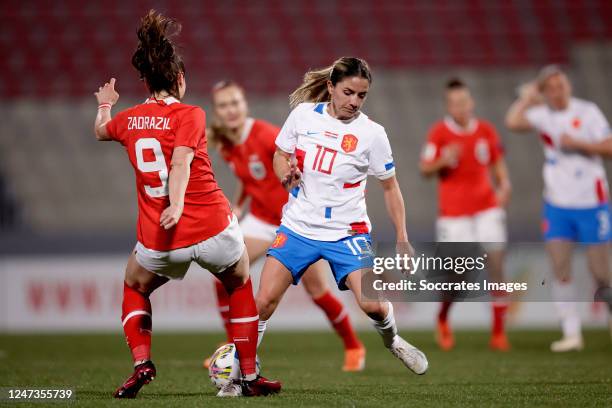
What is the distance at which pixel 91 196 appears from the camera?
1298 cm

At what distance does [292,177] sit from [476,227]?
14.9 ft

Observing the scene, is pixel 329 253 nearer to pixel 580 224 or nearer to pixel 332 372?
pixel 332 372

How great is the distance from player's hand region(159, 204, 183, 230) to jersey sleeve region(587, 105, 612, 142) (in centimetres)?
512

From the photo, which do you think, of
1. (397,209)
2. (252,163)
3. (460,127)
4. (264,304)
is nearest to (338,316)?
(252,163)

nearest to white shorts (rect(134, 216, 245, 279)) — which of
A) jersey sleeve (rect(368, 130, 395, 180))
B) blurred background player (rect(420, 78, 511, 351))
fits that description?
jersey sleeve (rect(368, 130, 395, 180))

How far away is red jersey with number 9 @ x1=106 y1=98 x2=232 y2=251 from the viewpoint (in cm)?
499

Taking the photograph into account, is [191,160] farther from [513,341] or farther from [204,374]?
[513,341]

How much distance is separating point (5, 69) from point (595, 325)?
29.9 ft

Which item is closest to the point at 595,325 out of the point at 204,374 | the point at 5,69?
the point at 204,374

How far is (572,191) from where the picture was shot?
28.8ft

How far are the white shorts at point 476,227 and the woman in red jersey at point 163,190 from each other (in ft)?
14.8

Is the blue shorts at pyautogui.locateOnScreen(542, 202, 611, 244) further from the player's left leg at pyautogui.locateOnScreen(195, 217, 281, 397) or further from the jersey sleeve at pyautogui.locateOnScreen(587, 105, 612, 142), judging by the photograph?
the player's left leg at pyautogui.locateOnScreen(195, 217, 281, 397)

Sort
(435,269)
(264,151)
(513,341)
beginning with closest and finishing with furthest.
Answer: (435,269) < (264,151) < (513,341)

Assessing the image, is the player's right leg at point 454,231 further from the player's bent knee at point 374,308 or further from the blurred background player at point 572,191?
the player's bent knee at point 374,308
